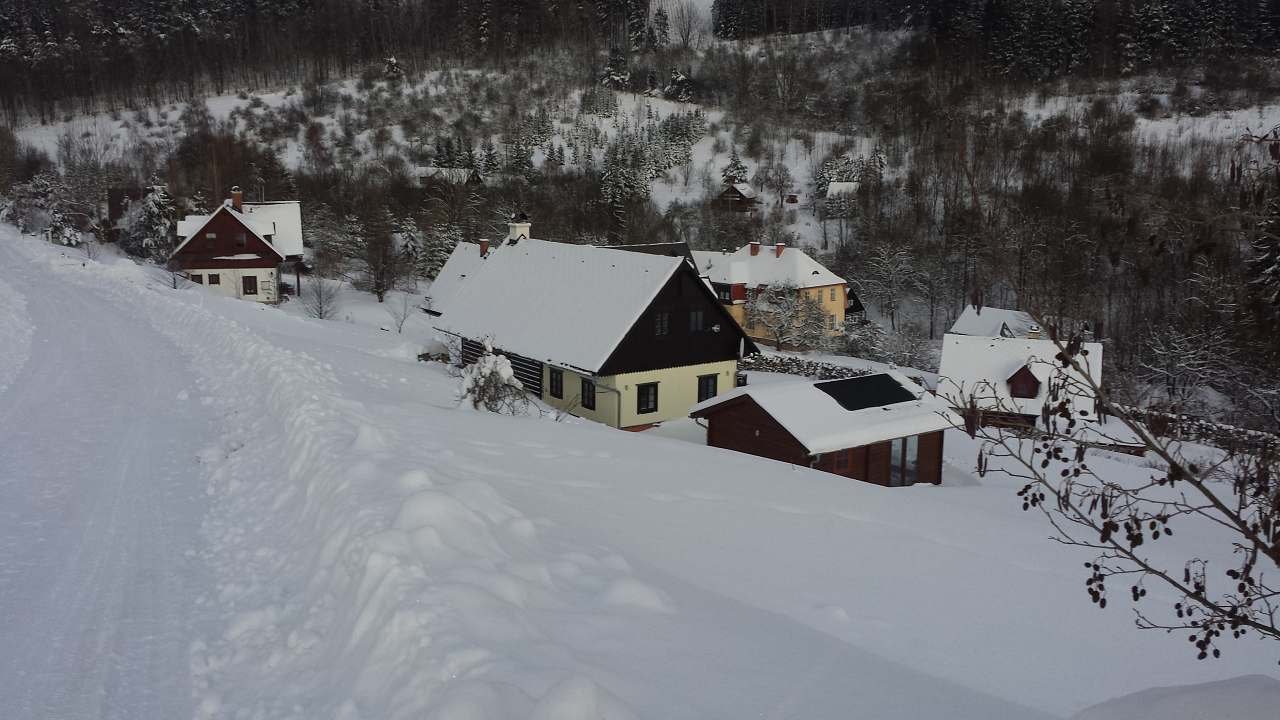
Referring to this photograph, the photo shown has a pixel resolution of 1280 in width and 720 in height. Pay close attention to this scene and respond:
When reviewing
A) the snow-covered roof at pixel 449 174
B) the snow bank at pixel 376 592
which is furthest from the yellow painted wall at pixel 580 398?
the snow-covered roof at pixel 449 174

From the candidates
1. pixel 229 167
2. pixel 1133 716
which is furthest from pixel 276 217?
pixel 1133 716

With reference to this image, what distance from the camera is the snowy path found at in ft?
18.9

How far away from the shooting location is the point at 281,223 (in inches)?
2051

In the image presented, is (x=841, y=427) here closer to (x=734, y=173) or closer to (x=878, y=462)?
(x=878, y=462)

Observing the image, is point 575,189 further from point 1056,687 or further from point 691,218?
point 1056,687

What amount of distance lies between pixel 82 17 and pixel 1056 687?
11544cm

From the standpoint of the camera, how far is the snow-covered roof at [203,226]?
46.2 metres

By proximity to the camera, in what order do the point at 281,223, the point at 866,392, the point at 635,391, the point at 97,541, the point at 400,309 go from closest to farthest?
1. the point at 97,541
2. the point at 866,392
3. the point at 635,391
4. the point at 400,309
5. the point at 281,223

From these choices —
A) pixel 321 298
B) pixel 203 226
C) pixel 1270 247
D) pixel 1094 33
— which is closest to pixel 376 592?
pixel 1270 247

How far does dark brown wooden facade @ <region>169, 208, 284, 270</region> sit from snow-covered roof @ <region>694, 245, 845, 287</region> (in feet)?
82.1

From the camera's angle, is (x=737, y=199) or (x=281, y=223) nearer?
(x=281, y=223)

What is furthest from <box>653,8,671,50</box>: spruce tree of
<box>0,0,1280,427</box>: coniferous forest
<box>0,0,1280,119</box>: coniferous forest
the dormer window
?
the dormer window

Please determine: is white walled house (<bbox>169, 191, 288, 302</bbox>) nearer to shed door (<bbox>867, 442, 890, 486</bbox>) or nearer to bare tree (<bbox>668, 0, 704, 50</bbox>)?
shed door (<bbox>867, 442, 890, 486</bbox>)

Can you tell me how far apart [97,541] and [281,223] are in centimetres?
4807
